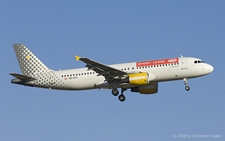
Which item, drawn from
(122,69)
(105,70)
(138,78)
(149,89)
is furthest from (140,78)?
(149,89)

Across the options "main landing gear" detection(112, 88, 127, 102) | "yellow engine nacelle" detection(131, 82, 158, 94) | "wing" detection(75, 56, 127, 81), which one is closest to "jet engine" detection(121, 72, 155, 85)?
"wing" detection(75, 56, 127, 81)

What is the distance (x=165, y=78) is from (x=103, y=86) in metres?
7.62

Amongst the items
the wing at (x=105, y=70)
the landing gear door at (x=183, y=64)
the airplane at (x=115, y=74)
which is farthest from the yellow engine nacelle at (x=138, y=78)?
the landing gear door at (x=183, y=64)

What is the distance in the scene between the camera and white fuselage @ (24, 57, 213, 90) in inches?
2339

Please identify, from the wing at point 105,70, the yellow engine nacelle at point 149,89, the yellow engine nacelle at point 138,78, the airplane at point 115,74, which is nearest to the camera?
the wing at point 105,70

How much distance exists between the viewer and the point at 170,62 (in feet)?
196

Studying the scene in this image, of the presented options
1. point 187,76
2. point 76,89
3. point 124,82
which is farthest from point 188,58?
point 76,89

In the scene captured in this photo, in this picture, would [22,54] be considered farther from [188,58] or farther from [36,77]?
[188,58]

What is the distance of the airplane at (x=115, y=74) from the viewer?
59.3 m

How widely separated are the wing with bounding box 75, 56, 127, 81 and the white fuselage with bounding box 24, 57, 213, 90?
1.19 metres

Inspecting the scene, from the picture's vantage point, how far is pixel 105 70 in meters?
59.5

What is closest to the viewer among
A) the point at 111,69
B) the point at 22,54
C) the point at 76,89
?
the point at 111,69

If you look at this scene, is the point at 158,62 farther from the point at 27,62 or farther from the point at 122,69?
the point at 27,62

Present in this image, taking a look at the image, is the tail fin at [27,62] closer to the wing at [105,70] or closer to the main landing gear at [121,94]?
the wing at [105,70]
